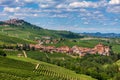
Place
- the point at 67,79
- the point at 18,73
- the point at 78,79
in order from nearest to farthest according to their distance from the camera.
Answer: the point at 18,73, the point at 67,79, the point at 78,79

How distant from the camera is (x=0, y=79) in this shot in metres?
118

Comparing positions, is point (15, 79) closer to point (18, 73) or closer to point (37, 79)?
point (37, 79)

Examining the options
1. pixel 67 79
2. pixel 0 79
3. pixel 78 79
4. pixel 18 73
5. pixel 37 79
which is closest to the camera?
pixel 0 79

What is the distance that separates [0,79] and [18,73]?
3612cm

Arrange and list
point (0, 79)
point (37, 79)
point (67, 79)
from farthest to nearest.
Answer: point (67, 79) → point (37, 79) → point (0, 79)

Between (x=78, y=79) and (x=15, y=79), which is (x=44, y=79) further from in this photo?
(x=78, y=79)

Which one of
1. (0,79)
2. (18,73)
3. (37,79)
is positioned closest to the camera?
(0,79)

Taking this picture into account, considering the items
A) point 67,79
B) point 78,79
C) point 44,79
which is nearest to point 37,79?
point 44,79

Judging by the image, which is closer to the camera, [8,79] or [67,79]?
[8,79]

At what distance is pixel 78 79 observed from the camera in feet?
620

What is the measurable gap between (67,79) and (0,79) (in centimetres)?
6622

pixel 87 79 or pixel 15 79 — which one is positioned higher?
pixel 15 79

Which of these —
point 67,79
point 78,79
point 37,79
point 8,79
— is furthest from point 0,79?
point 78,79

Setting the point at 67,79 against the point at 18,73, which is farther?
the point at 67,79
